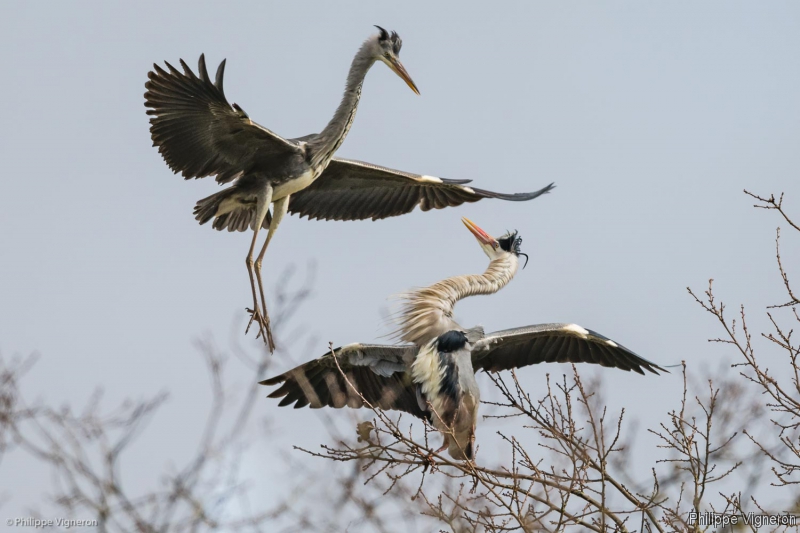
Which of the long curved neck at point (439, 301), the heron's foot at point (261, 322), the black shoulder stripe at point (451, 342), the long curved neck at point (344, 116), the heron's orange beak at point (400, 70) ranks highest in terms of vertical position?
the heron's orange beak at point (400, 70)

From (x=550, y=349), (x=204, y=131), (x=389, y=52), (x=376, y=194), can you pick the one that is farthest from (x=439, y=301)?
(x=204, y=131)

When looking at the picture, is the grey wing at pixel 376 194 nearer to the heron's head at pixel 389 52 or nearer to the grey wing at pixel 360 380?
the heron's head at pixel 389 52

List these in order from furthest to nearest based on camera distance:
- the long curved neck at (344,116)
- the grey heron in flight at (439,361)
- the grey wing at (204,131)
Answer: the long curved neck at (344,116), the grey heron in flight at (439,361), the grey wing at (204,131)

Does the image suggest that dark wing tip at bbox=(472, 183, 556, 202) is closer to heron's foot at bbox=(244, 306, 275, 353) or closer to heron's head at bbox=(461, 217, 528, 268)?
heron's head at bbox=(461, 217, 528, 268)

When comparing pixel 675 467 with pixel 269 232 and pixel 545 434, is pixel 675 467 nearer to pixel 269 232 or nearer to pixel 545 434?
pixel 545 434

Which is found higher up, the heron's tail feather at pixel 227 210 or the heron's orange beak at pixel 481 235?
the heron's orange beak at pixel 481 235

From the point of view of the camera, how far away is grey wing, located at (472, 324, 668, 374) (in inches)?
328

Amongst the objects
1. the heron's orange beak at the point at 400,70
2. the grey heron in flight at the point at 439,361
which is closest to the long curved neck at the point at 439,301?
the grey heron in flight at the point at 439,361

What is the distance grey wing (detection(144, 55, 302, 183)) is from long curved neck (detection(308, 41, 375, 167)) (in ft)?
0.54

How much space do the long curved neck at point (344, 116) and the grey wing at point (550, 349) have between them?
1.74m

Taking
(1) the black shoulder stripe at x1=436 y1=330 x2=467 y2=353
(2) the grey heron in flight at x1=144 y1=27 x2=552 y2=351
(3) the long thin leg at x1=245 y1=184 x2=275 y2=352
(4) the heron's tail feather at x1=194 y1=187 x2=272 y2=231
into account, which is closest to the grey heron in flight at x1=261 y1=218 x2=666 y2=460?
(1) the black shoulder stripe at x1=436 y1=330 x2=467 y2=353

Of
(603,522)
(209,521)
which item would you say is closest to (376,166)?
(603,522)

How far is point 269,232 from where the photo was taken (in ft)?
28.5

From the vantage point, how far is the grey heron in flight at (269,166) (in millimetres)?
7633
